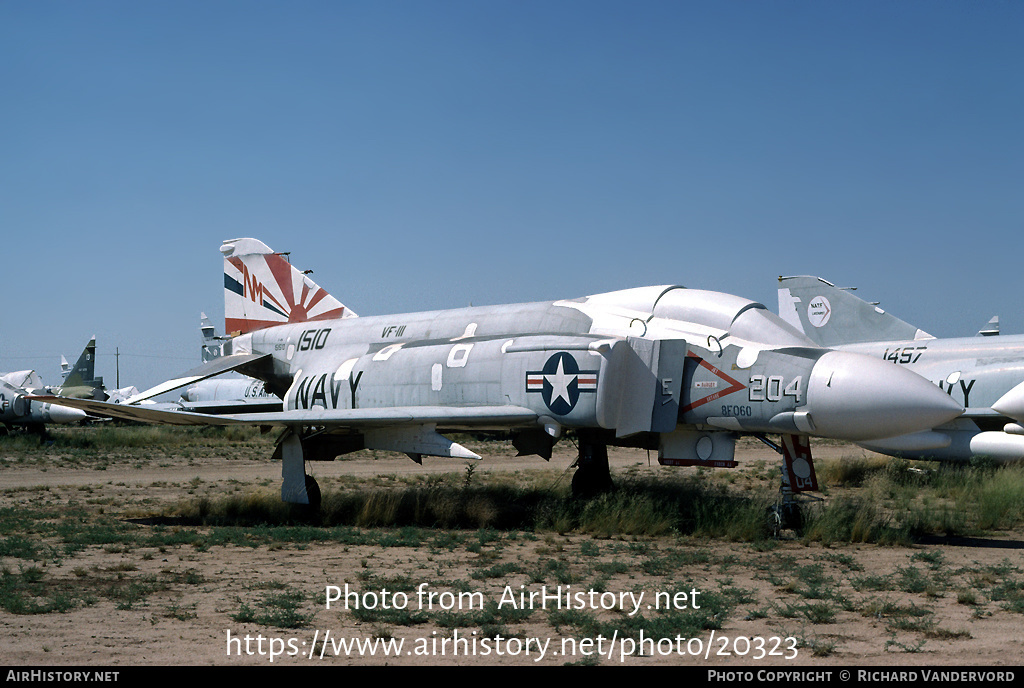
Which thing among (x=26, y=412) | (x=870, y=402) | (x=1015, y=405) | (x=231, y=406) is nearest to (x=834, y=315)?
(x=1015, y=405)

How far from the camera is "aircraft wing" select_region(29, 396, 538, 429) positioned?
11742 millimetres

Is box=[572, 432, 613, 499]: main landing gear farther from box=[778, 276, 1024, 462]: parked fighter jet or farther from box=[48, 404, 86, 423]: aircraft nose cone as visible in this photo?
box=[48, 404, 86, 423]: aircraft nose cone

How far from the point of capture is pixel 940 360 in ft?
60.3

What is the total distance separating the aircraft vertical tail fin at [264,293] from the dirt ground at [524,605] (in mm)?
6867

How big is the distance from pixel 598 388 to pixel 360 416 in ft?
11.1

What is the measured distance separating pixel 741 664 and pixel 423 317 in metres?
10.3

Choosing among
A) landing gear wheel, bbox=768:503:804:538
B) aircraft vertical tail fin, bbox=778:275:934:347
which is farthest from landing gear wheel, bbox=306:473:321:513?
aircraft vertical tail fin, bbox=778:275:934:347

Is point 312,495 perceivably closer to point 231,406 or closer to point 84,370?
point 231,406

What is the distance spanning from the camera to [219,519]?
1331 centimetres

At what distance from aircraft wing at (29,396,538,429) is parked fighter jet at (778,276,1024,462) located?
196 inches

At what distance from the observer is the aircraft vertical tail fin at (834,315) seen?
2078cm

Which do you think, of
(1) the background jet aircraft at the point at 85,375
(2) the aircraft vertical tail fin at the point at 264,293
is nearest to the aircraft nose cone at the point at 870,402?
(2) the aircraft vertical tail fin at the point at 264,293
